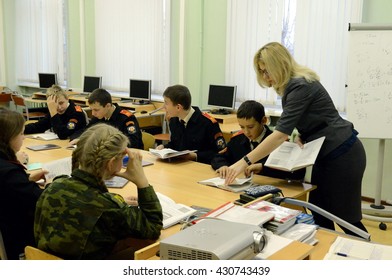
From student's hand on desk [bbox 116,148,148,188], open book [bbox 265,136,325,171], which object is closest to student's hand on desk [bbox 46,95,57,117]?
open book [bbox 265,136,325,171]

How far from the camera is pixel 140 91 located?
6367 millimetres

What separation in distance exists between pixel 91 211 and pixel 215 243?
56 centimetres

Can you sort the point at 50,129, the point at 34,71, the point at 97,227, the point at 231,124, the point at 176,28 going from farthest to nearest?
1. the point at 34,71
2. the point at 176,28
3. the point at 231,124
4. the point at 50,129
5. the point at 97,227

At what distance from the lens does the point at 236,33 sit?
5.31 meters

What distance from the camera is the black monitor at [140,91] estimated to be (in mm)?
6281

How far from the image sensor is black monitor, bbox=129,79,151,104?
6281 millimetres

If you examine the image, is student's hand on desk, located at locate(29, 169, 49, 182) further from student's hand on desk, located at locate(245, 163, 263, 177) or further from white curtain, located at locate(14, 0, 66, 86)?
white curtain, located at locate(14, 0, 66, 86)

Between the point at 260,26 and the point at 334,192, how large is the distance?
10.1ft

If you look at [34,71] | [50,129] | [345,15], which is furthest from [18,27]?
[345,15]

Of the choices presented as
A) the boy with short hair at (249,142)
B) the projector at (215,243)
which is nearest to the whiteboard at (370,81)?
the boy with short hair at (249,142)

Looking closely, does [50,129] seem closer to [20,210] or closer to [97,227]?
[20,210]

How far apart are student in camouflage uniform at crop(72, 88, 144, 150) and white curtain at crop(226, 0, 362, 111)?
1968 mm

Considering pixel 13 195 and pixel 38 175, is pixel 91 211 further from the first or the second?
pixel 38 175

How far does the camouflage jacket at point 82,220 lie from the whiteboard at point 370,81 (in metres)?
2.84
